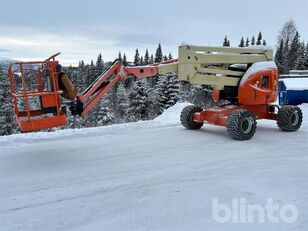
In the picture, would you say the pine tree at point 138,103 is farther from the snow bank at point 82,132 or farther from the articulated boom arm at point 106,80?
the articulated boom arm at point 106,80

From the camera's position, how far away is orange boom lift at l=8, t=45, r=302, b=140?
5.97 meters

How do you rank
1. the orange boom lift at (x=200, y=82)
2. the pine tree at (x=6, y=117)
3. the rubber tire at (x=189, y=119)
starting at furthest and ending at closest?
the pine tree at (x=6, y=117), the rubber tire at (x=189, y=119), the orange boom lift at (x=200, y=82)

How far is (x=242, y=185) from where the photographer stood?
4.92 metres

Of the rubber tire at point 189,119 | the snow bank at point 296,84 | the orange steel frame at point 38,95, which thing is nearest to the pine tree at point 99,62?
the snow bank at point 296,84

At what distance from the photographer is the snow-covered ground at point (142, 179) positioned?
3908 mm

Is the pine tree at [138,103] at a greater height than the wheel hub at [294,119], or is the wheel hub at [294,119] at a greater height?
the wheel hub at [294,119]

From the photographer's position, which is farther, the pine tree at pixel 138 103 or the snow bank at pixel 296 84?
the pine tree at pixel 138 103

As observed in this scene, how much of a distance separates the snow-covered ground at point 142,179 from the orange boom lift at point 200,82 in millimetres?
641

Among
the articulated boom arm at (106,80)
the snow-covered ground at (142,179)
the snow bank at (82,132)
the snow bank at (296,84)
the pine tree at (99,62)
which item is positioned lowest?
the snow-covered ground at (142,179)

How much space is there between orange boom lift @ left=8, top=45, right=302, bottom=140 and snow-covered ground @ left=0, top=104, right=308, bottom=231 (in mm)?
641

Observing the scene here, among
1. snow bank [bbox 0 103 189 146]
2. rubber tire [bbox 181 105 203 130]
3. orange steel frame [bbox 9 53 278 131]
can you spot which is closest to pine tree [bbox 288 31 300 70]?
snow bank [bbox 0 103 189 146]

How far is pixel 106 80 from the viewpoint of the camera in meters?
7.03

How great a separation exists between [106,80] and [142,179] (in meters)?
2.61

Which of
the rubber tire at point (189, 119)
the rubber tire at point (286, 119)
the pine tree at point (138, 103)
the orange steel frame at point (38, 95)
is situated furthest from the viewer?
the pine tree at point (138, 103)
